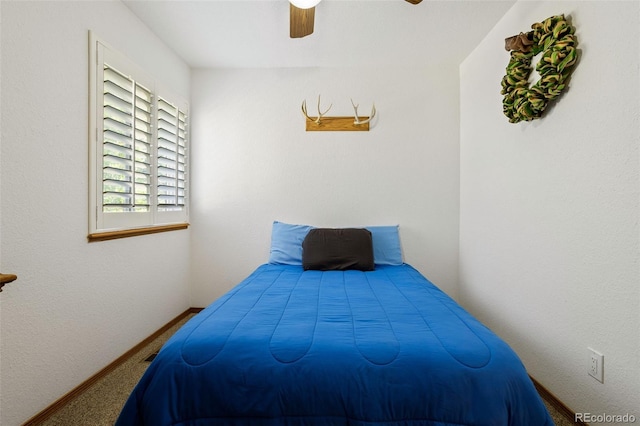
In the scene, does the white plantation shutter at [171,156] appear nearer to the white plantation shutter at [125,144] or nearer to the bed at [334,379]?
the white plantation shutter at [125,144]

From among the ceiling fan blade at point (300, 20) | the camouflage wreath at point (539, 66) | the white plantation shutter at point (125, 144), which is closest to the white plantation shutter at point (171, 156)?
the white plantation shutter at point (125, 144)

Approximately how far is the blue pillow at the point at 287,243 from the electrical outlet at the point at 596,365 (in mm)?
1922

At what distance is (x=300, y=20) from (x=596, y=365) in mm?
2392

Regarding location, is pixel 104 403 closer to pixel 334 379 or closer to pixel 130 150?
pixel 334 379

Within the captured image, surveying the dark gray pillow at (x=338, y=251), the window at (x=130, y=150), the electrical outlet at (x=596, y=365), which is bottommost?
the electrical outlet at (x=596, y=365)

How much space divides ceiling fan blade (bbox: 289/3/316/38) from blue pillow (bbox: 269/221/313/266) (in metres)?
1.56

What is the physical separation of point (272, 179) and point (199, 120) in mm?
941

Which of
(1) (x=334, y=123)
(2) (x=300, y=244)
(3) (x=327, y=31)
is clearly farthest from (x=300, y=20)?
(2) (x=300, y=244)

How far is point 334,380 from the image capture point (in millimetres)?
1041

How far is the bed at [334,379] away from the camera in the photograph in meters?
1.00

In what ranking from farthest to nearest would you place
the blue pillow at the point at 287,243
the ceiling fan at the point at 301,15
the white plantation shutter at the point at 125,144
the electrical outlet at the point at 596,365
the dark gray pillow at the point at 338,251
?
the blue pillow at the point at 287,243 < the dark gray pillow at the point at 338,251 < the white plantation shutter at the point at 125,144 < the ceiling fan at the point at 301,15 < the electrical outlet at the point at 596,365

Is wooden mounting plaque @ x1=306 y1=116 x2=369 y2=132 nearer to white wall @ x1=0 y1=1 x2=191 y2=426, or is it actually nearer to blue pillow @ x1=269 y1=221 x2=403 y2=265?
blue pillow @ x1=269 y1=221 x2=403 y2=265

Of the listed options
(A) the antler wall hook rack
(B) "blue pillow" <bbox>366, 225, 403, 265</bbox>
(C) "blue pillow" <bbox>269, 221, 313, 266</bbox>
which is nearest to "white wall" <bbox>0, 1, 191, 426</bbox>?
(C) "blue pillow" <bbox>269, 221, 313, 266</bbox>

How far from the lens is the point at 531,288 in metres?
1.82
